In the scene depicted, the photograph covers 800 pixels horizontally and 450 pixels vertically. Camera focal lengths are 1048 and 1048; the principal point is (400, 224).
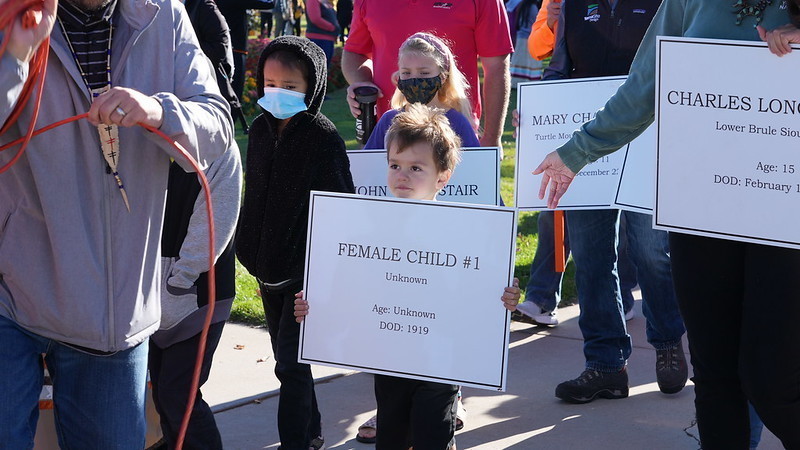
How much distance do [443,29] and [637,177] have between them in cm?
135

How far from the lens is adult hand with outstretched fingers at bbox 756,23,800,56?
2932mm

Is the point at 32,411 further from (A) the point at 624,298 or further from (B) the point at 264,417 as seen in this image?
(A) the point at 624,298

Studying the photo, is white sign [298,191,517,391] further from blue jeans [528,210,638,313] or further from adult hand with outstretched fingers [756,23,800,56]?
blue jeans [528,210,638,313]

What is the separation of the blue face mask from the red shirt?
129 cm

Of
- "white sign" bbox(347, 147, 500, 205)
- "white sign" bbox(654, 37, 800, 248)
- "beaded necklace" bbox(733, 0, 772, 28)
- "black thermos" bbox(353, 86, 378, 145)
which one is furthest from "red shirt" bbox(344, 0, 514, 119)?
"beaded necklace" bbox(733, 0, 772, 28)

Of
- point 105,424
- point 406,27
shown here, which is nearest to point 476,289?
point 105,424

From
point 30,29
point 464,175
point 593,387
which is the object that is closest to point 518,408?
point 593,387

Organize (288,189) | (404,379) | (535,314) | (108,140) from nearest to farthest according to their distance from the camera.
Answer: (108,140) < (404,379) < (288,189) < (535,314)

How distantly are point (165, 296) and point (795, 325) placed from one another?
7.01 feet

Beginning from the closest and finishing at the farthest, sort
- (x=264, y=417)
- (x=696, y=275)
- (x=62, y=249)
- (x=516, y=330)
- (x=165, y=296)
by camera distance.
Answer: (x=62, y=249)
(x=696, y=275)
(x=165, y=296)
(x=264, y=417)
(x=516, y=330)

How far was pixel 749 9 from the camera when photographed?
309 cm

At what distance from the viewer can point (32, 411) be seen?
9.36 feet

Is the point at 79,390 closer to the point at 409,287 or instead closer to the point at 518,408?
the point at 409,287

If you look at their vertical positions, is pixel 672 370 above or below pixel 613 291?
below
